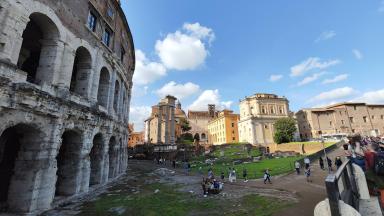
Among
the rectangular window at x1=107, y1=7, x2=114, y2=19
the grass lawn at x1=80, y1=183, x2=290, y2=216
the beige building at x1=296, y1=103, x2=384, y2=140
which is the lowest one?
the grass lawn at x1=80, y1=183, x2=290, y2=216

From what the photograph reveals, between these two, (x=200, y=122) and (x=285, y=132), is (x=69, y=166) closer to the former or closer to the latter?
(x=285, y=132)

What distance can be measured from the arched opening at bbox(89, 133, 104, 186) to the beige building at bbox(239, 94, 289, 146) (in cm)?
4554

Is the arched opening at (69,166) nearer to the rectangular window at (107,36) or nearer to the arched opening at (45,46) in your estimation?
the arched opening at (45,46)

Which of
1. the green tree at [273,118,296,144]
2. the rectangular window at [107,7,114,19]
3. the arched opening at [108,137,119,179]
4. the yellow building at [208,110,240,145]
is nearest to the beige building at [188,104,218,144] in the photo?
the yellow building at [208,110,240,145]

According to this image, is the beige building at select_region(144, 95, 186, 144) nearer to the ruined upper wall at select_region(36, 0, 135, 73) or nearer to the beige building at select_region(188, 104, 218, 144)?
the beige building at select_region(188, 104, 218, 144)

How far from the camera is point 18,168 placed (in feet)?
34.4

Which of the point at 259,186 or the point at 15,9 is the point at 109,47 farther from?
the point at 259,186

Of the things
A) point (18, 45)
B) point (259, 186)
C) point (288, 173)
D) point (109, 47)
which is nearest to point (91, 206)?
point (18, 45)

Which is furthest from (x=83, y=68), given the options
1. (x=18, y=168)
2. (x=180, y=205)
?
(x=180, y=205)

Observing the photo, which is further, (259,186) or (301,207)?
(259,186)

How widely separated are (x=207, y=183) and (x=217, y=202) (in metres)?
2.99

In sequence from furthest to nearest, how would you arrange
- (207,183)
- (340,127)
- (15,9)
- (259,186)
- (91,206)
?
(340,127) → (259,186) → (207,183) → (91,206) → (15,9)

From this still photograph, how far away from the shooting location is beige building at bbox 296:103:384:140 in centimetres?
6156

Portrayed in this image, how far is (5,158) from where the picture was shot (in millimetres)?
12297
